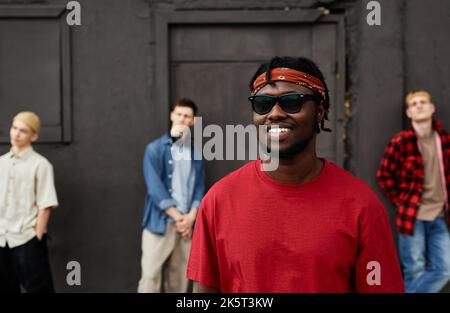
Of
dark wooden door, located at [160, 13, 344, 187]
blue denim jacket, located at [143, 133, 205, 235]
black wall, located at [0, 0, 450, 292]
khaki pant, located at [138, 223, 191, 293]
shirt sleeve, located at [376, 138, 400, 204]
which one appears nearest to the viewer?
blue denim jacket, located at [143, 133, 205, 235]

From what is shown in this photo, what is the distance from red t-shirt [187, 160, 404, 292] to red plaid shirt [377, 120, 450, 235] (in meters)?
4.15

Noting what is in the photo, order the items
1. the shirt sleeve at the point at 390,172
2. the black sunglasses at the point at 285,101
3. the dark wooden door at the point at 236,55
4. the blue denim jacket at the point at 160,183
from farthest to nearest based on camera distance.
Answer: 1. the dark wooden door at the point at 236,55
2. the shirt sleeve at the point at 390,172
3. the blue denim jacket at the point at 160,183
4. the black sunglasses at the point at 285,101

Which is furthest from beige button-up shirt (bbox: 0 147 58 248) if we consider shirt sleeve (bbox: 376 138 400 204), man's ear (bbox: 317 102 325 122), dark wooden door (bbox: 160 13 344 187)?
man's ear (bbox: 317 102 325 122)

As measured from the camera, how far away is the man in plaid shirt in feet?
21.6

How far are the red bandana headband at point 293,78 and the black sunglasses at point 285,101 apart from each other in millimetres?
41

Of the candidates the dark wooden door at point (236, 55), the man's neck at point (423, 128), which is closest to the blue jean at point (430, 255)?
Result: the man's neck at point (423, 128)

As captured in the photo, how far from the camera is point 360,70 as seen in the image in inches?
274

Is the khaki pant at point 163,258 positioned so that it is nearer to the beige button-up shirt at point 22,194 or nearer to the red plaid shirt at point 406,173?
the beige button-up shirt at point 22,194

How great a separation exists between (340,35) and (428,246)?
7.59 feet

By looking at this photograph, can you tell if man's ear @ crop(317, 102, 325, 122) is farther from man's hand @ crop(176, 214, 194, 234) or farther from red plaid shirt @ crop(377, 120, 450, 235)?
red plaid shirt @ crop(377, 120, 450, 235)

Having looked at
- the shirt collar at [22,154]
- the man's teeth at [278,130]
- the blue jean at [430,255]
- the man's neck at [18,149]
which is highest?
the man's teeth at [278,130]

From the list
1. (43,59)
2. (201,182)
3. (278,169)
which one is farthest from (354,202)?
(43,59)

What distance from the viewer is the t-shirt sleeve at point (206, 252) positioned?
2627 millimetres

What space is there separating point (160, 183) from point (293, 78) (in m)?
3.97
